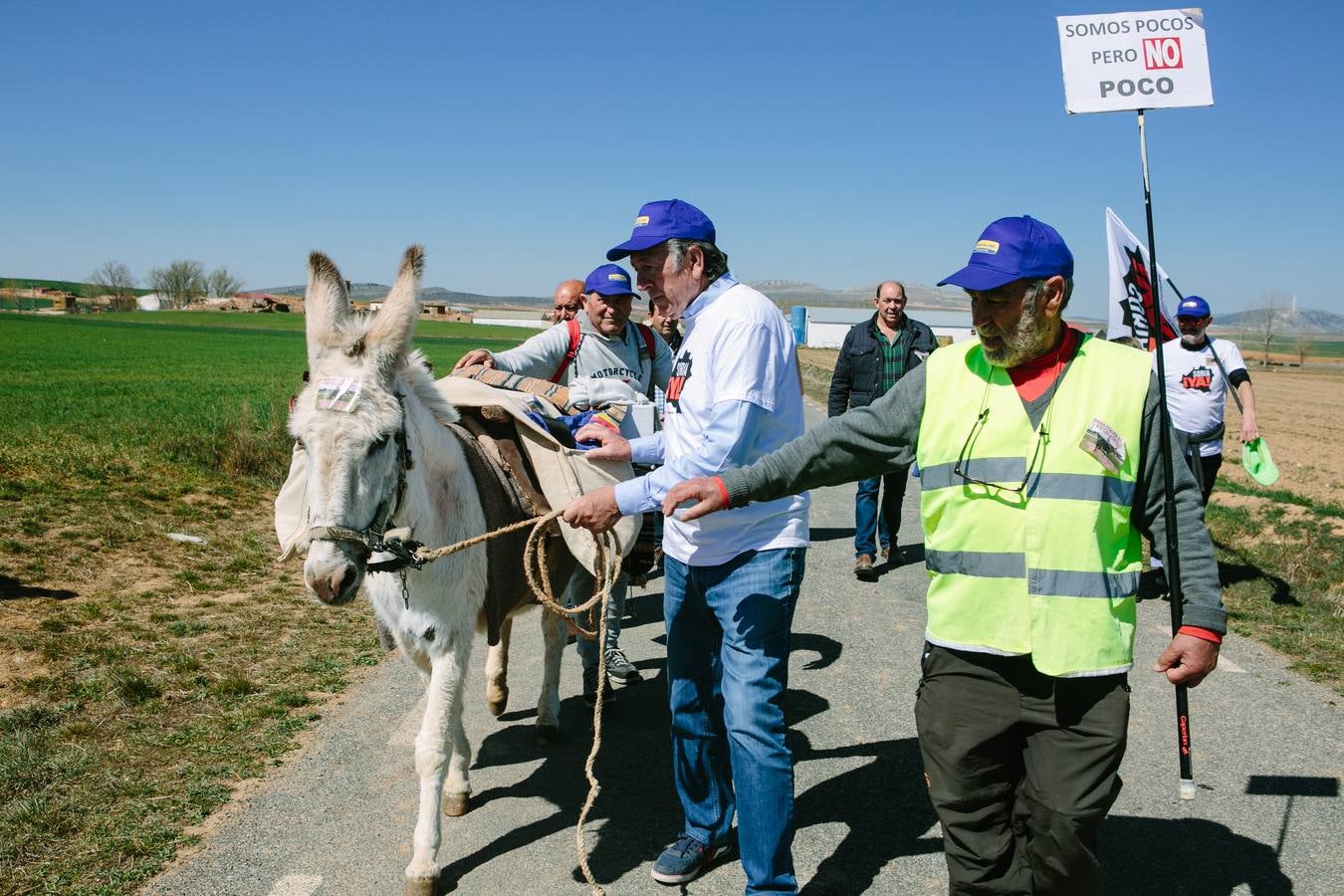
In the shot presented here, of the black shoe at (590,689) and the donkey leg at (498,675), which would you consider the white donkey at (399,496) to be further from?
the black shoe at (590,689)

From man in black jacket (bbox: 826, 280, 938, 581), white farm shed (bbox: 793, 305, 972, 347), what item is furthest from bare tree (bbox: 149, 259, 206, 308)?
man in black jacket (bbox: 826, 280, 938, 581)

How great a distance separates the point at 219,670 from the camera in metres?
6.08

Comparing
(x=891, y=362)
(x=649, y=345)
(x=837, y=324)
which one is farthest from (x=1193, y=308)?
(x=837, y=324)

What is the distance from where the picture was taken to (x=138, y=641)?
6371mm

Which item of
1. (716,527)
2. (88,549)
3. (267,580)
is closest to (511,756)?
(716,527)

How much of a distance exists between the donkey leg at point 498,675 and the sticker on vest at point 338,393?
241 cm

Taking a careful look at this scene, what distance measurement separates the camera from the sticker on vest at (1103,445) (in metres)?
2.66

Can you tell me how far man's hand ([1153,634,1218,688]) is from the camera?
2631 millimetres

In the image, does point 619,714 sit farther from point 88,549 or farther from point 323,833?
point 88,549

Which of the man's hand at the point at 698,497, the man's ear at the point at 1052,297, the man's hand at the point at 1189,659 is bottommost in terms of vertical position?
the man's hand at the point at 1189,659

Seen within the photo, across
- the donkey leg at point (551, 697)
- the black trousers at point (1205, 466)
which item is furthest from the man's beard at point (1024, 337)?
the black trousers at point (1205, 466)

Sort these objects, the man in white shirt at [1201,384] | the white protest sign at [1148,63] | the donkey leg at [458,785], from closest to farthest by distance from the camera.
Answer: the white protest sign at [1148,63]
the donkey leg at [458,785]
the man in white shirt at [1201,384]

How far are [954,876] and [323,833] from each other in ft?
9.13

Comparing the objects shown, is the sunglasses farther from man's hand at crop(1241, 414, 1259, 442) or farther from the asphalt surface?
man's hand at crop(1241, 414, 1259, 442)
